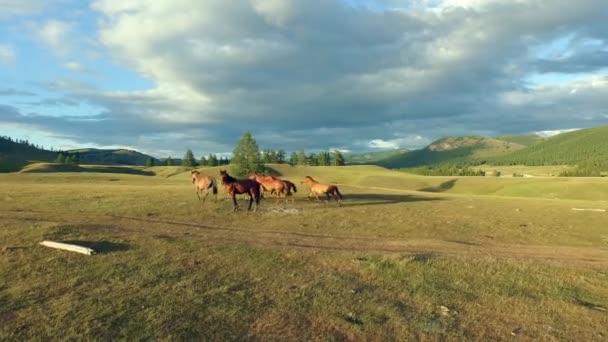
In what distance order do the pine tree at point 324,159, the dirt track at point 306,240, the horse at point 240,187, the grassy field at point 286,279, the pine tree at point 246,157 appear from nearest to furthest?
1. the grassy field at point 286,279
2. the dirt track at point 306,240
3. the horse at point 240,187
4. the pine tree at point 246,157
5. the pine tree at point 324,159

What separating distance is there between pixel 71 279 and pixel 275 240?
7768mm

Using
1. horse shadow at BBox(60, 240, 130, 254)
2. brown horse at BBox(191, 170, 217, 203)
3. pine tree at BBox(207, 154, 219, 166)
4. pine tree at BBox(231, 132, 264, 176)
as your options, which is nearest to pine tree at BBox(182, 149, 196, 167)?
pine tree at BBox(207, 154, 219, 166)

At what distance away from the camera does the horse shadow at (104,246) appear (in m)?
14.6

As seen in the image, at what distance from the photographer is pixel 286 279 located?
12844mm

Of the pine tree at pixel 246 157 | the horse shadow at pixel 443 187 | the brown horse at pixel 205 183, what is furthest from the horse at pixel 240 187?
the horse shadow at pixel 443 187

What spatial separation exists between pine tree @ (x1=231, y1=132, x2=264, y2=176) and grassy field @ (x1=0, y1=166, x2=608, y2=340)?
167 feet

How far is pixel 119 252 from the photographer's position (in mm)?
14492

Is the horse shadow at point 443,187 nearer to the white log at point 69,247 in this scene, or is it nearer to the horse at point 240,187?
the horse at point 240,187

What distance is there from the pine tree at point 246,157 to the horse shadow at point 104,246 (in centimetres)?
5894

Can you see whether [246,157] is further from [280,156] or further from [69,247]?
[280,156]

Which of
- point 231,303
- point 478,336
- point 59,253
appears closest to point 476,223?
point 478,336

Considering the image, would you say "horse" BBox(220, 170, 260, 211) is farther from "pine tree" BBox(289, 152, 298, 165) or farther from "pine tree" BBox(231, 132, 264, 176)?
"pine tree" BBox(289, 152, 298, 165)

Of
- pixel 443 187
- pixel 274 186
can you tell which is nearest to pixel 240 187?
pixel 274 186

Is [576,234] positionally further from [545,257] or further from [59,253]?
[59,253]
